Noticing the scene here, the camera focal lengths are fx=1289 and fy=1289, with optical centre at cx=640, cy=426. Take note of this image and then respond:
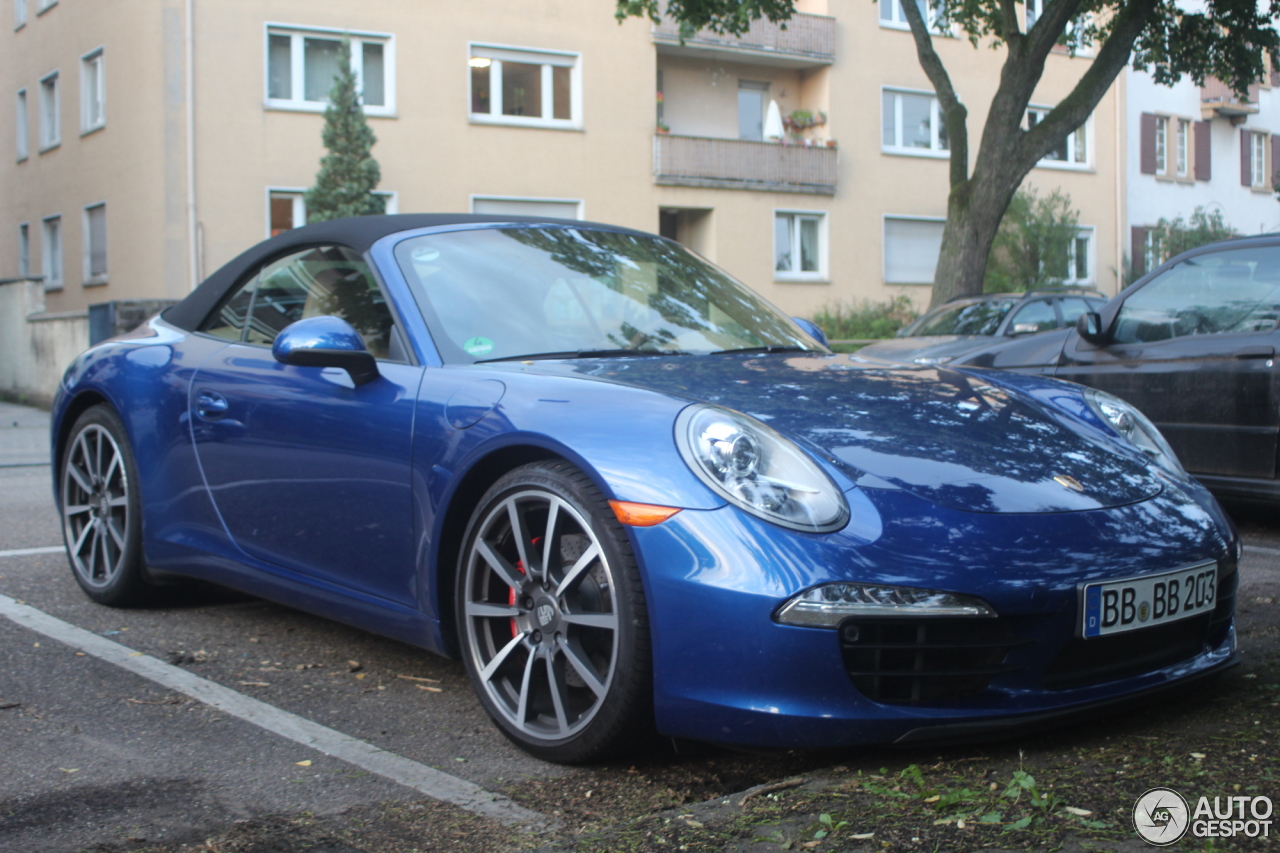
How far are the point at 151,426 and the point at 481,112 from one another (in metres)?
20.2

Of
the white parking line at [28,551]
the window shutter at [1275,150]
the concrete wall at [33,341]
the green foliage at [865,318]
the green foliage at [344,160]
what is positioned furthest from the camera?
the window shutter at [1275,150]

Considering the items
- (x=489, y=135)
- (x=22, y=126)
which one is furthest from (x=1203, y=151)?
(x=22, y=126)

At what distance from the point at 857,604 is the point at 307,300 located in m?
2.31

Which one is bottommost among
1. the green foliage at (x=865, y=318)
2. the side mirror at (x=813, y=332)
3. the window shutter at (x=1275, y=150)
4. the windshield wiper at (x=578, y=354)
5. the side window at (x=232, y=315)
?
the windshield wiper at (x=578, y=354)

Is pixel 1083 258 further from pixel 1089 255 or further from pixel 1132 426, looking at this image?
pixel 1132 426

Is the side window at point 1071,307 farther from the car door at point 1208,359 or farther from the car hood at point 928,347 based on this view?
the car door at point 1208,359

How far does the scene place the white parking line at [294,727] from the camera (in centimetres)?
272

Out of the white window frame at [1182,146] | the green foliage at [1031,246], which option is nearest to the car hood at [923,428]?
the green foliage at [1031,246]

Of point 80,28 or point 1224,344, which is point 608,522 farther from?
point 80,28

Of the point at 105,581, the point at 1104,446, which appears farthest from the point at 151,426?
the point at 1104,446

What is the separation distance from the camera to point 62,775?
292cm

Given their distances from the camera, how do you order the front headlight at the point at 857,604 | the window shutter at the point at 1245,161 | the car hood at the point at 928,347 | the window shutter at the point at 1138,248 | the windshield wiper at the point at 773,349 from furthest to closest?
the window shutter at the point at 1245,161
the window shutter at the point at 1138,248
the car hood at the point at 928,347
the windshield wiper at the point at 773,349
the front headlight at the point at 857,604

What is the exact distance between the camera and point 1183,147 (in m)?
34.3

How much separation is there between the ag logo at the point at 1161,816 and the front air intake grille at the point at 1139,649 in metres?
0.36
